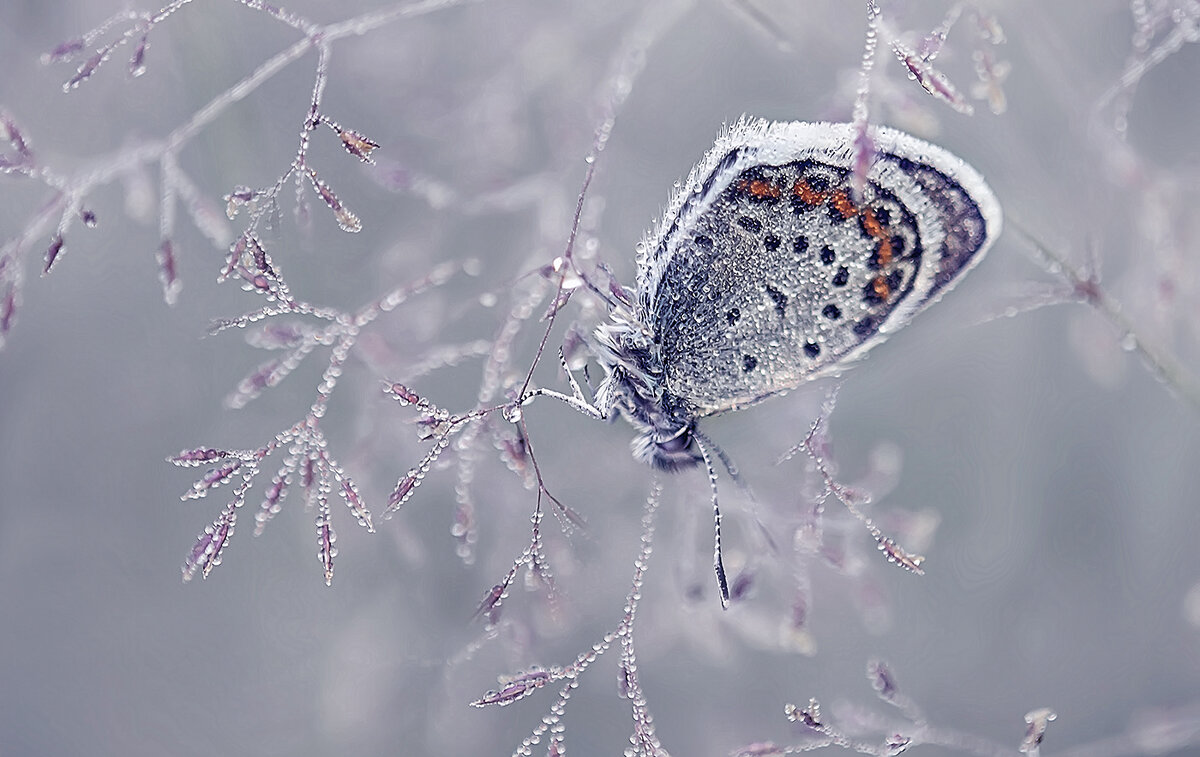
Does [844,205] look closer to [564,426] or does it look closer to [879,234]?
[879,234]

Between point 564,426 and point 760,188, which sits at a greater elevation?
point 564,426

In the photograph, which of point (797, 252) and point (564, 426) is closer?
point (797, 252)

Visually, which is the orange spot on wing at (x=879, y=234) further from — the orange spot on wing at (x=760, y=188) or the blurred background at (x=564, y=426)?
the blurred background at (x=564, y=426)

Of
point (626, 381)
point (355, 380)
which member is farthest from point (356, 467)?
point (626, 381)

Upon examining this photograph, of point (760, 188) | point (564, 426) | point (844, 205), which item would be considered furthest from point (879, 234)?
point (564, 426)

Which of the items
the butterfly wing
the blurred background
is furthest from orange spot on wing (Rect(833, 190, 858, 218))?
the blurred background

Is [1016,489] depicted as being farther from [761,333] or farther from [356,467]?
[356,467]
